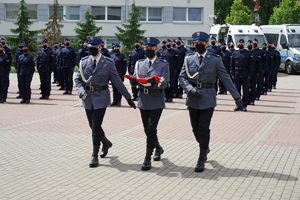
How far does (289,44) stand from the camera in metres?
32.2

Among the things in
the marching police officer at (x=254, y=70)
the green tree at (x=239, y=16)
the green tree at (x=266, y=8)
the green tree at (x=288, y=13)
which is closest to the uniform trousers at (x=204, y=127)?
the marching police officer at (x=254, y=70)

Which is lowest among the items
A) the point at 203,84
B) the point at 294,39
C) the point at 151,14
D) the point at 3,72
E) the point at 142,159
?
the point at 142,159

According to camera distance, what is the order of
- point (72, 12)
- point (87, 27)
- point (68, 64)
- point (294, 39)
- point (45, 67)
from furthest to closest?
point (72, 12), point (87, 27), point (294, 39), point (68, 64), point (45, 67)

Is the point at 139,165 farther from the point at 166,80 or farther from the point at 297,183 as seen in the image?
the point at 297,183

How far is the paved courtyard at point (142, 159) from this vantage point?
658cm

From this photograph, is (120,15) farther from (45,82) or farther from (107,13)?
(45,82)

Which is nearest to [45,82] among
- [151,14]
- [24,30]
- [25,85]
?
[25,85]

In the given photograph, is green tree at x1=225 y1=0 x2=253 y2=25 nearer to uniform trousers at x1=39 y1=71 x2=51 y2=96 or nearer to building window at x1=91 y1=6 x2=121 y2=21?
building window at x1=91 y1=6 x2=121 y2=21

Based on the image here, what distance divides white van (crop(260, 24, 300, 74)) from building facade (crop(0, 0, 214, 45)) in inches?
551

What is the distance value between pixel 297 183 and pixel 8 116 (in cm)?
886

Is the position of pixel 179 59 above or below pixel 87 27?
below

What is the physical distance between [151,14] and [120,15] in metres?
2.81

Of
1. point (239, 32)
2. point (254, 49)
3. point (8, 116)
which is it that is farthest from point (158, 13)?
point (8, 116)

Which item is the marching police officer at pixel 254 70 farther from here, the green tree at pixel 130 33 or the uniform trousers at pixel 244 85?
the green tree at pixel 130 33
